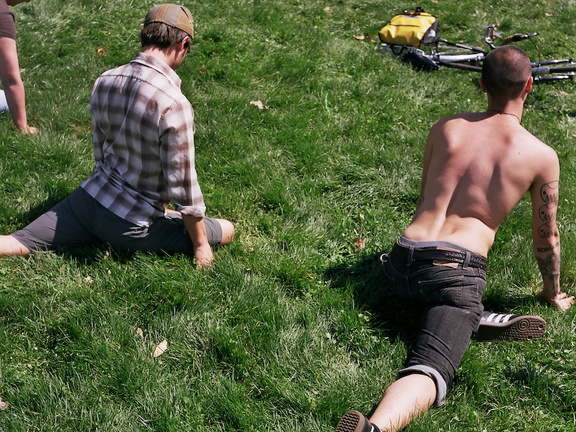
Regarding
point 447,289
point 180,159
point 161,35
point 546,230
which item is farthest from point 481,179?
point 161,35

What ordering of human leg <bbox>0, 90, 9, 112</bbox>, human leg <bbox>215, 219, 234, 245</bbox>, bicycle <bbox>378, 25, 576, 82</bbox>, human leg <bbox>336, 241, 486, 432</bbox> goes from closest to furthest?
human leg <bbox>336, 241, 486, 432</bbox> < human leg <bbox>215, 219, 234, 245</bbox> < human leg <bbox>0, 90, 9, 112</bbox> < bicycle <bbox>378, 25, 576, 82</bbox>

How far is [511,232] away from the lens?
4676mm

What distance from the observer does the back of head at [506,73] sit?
145 inches

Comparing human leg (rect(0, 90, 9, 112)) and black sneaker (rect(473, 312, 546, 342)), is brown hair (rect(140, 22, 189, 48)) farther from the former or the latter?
human leg (rect(0, 90, 9, 112))

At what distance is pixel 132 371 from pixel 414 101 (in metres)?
4.39

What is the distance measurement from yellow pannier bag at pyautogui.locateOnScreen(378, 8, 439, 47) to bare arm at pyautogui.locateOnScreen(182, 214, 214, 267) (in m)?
4.53

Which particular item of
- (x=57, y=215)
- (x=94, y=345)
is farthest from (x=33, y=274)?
(x=94, y=345)

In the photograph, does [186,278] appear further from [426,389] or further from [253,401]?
[426,389]

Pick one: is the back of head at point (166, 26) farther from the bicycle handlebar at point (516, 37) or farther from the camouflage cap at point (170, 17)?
the bicycle handlebar at point (516, 37)

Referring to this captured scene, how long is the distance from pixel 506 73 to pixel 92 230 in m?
2.72

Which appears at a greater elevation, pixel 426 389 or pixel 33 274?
pixel 426 389

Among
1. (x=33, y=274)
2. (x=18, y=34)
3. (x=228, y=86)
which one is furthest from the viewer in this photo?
(x=18, y=34)

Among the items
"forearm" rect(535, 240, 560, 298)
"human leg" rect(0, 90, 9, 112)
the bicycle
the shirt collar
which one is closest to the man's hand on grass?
"forearm" rect(535, 240, 560, 298)

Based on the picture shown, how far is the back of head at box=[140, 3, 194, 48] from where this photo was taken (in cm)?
375
